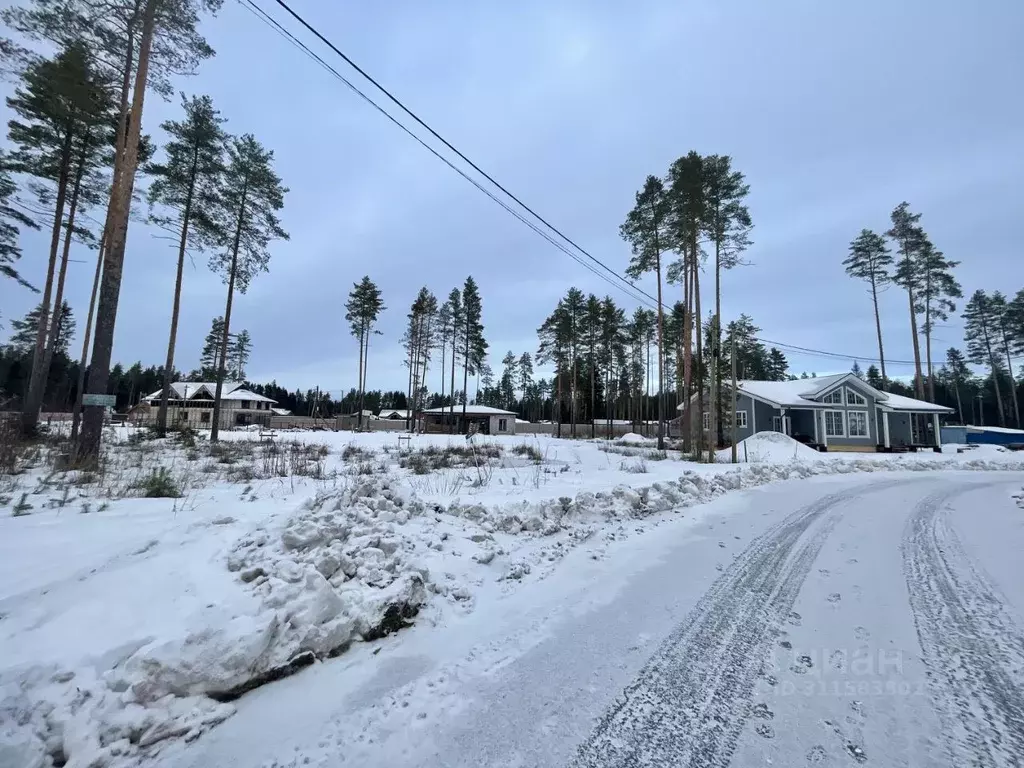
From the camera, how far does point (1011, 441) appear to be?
36.2m

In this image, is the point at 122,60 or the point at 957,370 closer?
the point at 122,60

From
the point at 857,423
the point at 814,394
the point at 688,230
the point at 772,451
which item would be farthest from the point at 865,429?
the point at 688,230

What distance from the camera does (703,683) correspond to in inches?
105

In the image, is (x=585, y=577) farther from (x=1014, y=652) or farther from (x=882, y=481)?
(x=882, y=481)

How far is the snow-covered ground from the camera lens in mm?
2180

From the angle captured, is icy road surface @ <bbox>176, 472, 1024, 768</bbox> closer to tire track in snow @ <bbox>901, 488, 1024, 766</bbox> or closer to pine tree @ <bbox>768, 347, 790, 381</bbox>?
tire track in snow @ <bbox>901, 488, 1024, 766</bbox>

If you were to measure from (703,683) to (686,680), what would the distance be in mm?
97

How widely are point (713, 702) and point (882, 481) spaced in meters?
15.5

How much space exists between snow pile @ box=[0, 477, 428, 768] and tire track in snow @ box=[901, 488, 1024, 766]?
11.1 feet

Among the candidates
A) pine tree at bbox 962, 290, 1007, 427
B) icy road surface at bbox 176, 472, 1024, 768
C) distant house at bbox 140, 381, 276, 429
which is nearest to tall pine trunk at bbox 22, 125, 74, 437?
icy road surface at bbox 176, 472, 1024, 768

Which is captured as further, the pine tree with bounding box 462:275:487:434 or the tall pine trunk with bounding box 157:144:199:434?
the pine tree with bounding box 462:275:487:434

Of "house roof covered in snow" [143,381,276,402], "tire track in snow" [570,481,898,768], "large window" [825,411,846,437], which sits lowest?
"tire track in snow" [570,481,898,768]

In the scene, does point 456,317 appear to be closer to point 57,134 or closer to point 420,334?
point 420,334

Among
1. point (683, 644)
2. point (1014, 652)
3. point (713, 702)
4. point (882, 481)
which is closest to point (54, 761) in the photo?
point (713, 702)
